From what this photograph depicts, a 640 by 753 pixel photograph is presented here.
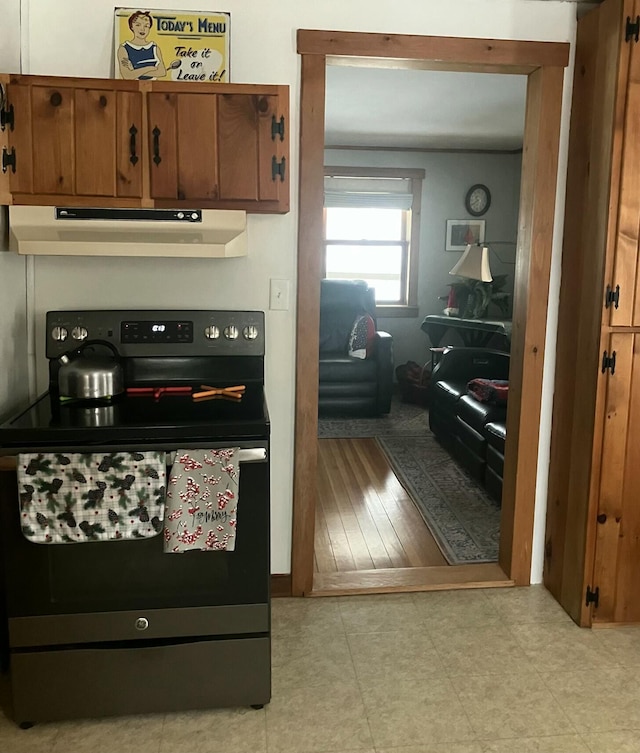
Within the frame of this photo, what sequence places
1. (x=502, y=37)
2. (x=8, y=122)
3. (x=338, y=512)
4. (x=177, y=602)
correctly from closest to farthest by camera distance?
(x=177, y=602) < (x=8, y=122) < (x=502, y=37) < (x=338, y=512)

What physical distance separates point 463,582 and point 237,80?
81.0 inches

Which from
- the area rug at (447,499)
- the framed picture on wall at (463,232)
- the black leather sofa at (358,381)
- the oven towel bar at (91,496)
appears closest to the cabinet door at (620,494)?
the area rug at (447,499)

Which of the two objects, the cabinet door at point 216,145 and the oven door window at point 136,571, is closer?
the oven door window at point 136,571

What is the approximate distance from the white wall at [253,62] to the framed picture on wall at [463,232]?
431 centimetres

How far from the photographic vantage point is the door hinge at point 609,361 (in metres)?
2.42

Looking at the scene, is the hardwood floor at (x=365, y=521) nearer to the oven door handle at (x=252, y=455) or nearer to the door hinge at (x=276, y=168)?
the oven door handle at (x=252, y=455)

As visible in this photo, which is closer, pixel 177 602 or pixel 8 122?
pixel 177 602

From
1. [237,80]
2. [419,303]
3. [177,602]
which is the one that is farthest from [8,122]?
[419,303]

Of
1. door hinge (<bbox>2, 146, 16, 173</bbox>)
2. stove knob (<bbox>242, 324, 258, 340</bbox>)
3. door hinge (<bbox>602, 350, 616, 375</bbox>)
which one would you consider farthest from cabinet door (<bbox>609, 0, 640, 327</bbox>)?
door hinge (<bbox>2, 146, 16, 173</bbox>)

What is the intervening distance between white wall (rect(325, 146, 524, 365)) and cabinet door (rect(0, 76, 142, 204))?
476cm

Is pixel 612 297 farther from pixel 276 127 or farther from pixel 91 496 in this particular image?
pixel 91 496

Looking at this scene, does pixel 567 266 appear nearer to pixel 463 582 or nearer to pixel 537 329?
pixel 537 329

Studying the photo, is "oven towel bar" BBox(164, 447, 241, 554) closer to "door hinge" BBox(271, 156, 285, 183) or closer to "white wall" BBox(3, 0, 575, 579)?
"white wall" BBox(3, 0, 575, 579)

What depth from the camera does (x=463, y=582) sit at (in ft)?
9.43
